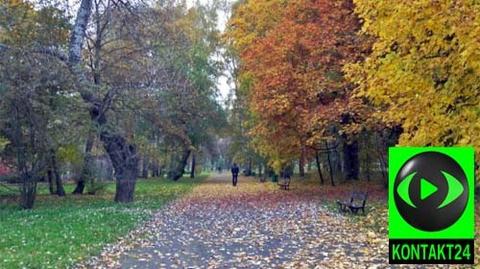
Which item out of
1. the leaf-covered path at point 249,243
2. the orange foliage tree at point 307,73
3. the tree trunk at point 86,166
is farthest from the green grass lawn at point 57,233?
the orange foliage tree at point 307,73

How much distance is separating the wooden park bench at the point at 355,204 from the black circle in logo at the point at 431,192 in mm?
11594

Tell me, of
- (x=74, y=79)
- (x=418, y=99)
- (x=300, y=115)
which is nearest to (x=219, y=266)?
(x=418, y=99)

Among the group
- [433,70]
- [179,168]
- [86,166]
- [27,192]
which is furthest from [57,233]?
[179,168]

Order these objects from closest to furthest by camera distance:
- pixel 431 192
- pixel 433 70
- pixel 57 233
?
1. pixel 431 192
2. pixel 433 70
3. pixel 57 233

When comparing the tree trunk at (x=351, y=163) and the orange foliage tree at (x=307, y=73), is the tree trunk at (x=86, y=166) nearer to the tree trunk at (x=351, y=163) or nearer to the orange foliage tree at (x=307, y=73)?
the orange foliage tree at (x=307, y=73)

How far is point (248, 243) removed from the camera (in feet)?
33.5

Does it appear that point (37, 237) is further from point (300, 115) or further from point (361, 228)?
point (300, 115)

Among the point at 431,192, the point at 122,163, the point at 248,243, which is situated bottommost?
the point at 248,243

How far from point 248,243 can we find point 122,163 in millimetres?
10722

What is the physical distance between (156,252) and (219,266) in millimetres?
1783

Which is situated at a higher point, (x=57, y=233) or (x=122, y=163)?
(x=122, y=163)

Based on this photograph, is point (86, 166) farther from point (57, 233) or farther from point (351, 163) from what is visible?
point (351, 163)

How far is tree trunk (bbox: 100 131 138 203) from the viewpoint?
19.7m

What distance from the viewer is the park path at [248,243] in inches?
328
